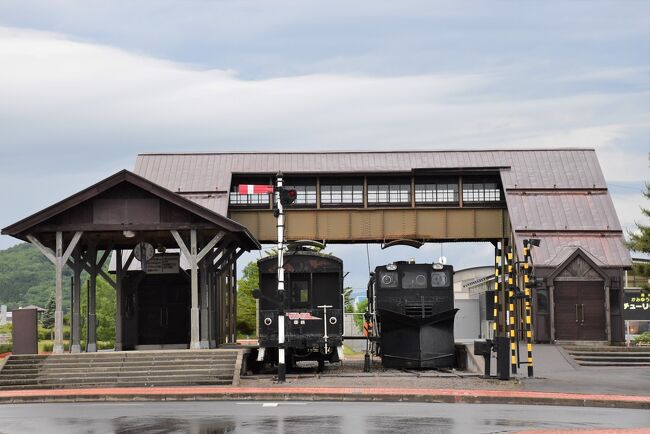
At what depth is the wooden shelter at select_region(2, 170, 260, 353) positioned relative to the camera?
3331 centimetres

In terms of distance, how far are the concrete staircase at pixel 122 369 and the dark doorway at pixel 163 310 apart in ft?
28.3

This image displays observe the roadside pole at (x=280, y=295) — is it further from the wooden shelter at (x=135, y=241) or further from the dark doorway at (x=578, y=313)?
the dark doorway at (x=578, y=313)

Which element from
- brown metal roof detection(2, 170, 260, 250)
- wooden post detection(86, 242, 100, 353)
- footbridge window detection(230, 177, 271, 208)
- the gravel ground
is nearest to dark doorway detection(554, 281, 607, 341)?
the gravel ground

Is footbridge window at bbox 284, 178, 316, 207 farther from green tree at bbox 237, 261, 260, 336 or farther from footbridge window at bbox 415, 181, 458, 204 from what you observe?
green tree at bbox 237, 261, 260, 336

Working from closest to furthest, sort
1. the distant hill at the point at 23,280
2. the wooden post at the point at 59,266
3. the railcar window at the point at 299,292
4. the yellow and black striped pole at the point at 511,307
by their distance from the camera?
the yellow and black striped pole at the point at 511,307
the wooden post at the point at 59,266
the railcar window at the point at 299,292
the distant hill at the point at 23,280

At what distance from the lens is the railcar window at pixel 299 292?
33344 mm

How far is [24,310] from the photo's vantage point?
33688mm

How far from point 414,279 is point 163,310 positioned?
1061 cm

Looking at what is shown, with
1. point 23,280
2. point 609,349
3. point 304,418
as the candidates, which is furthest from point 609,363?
point 23,280

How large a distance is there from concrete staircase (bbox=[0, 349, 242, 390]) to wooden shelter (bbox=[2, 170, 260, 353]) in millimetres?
1457

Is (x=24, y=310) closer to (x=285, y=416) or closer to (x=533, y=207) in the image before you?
(x=285, y=416)

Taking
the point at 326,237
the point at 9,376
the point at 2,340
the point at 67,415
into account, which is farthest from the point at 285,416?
the point at 2,340

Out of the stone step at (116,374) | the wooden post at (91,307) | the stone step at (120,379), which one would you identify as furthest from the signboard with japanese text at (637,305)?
the stone step at (120,379)

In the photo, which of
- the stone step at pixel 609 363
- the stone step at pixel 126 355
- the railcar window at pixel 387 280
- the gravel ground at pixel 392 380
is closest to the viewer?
the gravel ground at pixel 392 380
